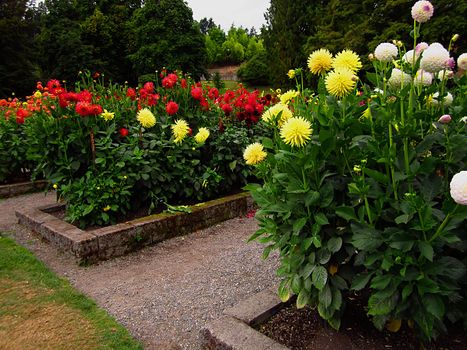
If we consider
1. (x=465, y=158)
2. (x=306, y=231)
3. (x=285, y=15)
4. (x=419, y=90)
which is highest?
(x=285, y=15)

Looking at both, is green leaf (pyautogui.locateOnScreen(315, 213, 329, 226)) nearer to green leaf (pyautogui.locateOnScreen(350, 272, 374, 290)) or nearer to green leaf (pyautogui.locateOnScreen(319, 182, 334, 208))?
green leaf (pyautogui.locateOnScreen(319, 182, 334, 208))

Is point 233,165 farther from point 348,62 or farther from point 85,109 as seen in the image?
point 348,62

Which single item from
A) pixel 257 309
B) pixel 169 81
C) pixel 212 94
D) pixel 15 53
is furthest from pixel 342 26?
pixel 15 53

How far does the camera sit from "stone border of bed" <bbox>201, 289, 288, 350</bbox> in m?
1.88

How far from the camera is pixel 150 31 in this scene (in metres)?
28.0

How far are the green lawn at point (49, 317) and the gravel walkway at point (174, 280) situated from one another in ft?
0.35

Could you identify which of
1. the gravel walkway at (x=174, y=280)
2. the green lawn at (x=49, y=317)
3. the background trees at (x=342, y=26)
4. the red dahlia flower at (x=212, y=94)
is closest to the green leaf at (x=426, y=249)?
the gravel walkway at (x=174, y=280)

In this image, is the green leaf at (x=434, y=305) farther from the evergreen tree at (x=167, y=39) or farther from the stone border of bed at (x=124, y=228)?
the evergreen tree at (x=167, y=39)

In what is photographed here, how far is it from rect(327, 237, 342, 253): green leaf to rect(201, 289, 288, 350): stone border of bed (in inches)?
20.4

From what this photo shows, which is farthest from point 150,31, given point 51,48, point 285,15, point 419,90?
point 419,90

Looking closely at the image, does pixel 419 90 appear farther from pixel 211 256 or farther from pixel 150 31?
pixel 150 31

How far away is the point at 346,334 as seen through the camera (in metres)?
1.97

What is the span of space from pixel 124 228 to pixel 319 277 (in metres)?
2.39

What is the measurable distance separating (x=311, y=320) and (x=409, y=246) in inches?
32.8
